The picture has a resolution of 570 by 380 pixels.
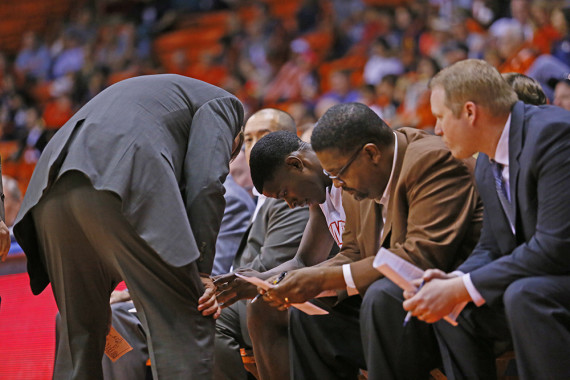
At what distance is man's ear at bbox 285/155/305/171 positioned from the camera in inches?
125

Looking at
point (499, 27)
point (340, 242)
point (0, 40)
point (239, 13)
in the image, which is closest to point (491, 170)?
point (340, 242)

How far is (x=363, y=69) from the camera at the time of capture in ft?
32.1

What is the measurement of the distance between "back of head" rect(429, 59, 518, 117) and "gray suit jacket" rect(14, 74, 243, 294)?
33.6 inches

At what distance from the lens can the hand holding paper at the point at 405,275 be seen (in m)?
2.12

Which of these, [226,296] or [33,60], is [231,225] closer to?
[226,296]

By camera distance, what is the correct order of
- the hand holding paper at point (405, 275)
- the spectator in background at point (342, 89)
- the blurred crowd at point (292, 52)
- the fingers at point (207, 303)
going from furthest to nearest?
the spectator in background at point (342, 89), the blurred crowd at point (292, 52), the fingers at point (207, 303), the hand holding paper at point (405, 275)

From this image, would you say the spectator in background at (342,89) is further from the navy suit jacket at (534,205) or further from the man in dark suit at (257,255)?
the navy suit jacket at (534,205)

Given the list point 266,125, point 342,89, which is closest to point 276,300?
point 266,125

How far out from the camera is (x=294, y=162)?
3170mm

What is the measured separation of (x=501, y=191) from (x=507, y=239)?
164 mm

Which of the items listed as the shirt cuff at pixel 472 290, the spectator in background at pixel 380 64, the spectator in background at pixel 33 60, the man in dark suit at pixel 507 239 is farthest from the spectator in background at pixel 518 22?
the spectator in background at pixel 33 60

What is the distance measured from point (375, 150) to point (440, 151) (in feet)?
0.82

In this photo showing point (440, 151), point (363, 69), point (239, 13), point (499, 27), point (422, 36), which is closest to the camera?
point (440, 151)

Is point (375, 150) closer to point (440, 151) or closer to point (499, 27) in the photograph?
point (440, 151)
